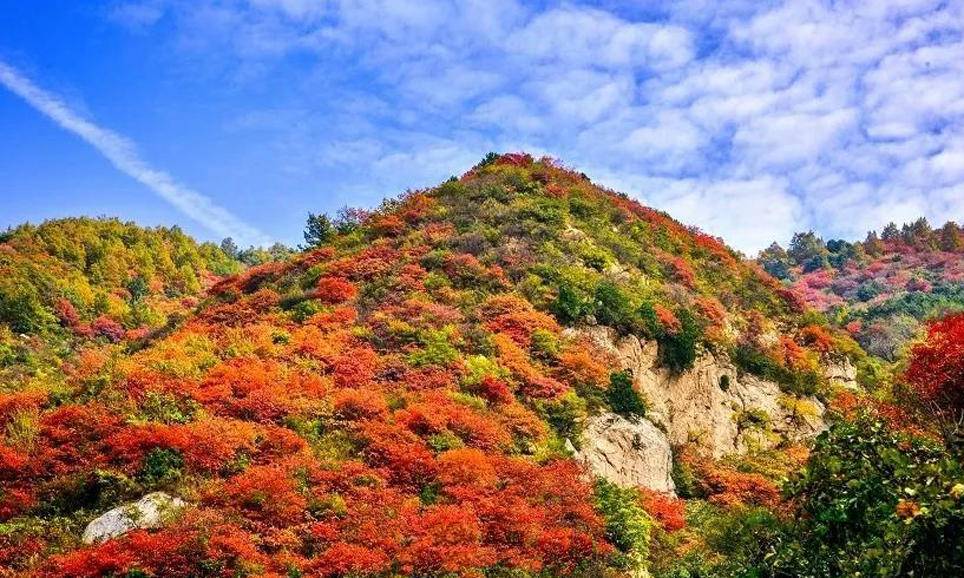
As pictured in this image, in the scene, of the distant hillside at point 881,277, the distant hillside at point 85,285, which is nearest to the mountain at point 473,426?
the distant hillside at point 85,285

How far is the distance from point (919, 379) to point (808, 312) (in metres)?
24.5

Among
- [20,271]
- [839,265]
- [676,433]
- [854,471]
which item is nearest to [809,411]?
[676,433]

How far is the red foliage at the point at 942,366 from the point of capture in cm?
1786

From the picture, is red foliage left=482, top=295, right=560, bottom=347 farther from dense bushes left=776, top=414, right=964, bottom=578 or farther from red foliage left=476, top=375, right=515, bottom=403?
dense bushes left=776, top=414, right=964, bottom=578

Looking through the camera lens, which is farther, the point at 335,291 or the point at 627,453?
the point at 335,291

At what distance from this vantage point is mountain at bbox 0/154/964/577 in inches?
551

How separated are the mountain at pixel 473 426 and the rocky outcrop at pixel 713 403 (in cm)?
12

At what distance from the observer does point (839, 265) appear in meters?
113

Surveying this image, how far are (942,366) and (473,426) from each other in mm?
12986

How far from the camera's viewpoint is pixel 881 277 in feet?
328

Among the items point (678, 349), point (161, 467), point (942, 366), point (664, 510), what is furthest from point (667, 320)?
point (161, 467)

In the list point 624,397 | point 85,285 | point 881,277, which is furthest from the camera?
point 881,277

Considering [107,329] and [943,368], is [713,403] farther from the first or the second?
[107,329]

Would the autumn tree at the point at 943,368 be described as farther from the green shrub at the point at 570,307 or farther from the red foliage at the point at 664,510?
the green shrub at the point at 570,307
